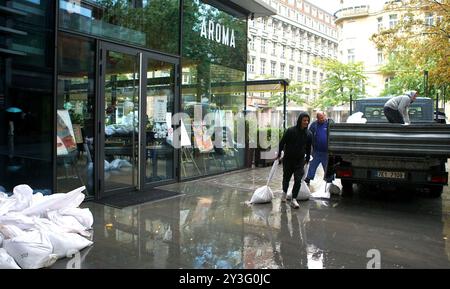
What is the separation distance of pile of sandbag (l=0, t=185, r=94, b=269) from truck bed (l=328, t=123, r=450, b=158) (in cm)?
454

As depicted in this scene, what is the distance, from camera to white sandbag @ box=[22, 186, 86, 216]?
482 cm

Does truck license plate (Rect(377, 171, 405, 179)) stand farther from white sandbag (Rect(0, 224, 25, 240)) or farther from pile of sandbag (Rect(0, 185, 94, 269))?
white sandbag (Rect(0, 224, 25, 240))

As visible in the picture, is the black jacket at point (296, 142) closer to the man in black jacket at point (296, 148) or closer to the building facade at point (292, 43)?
the man in black jacket at point (296, 148)

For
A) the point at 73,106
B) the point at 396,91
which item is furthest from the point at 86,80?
the point at 396,91

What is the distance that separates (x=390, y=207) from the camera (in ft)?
23.9

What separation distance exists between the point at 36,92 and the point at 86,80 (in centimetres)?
100

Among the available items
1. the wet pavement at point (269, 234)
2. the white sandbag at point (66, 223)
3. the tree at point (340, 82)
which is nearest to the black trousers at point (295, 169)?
the wet pavement at point (269, 234)

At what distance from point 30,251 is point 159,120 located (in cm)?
503

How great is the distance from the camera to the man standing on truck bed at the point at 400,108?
7.76 meters

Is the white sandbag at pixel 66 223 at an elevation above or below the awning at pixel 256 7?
below

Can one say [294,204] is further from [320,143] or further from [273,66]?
[273,66]

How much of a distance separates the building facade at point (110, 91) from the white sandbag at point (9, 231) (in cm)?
207

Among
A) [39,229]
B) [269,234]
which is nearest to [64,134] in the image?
[39,229]
